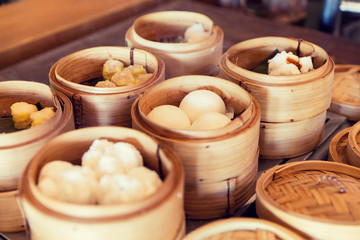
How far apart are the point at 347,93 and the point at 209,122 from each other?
1356mm

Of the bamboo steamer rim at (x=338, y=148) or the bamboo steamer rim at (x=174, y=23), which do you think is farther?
the bamboo steamer rim at (x=174, y=23)

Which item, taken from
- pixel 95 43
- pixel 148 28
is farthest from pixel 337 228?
pixel 95 43

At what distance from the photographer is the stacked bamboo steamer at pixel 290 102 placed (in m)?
1.93

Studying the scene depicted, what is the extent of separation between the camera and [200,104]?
6.15 ft

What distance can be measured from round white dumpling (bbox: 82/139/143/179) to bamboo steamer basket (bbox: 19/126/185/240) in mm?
90

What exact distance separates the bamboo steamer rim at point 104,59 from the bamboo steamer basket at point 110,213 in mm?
509

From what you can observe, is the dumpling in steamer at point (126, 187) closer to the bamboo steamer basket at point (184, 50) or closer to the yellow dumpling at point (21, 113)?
the yellow dumpling at point (21, 113)

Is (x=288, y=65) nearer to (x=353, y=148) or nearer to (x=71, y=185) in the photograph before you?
(x=353, y=148)

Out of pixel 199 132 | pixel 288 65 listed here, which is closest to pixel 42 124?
pixel 199 132

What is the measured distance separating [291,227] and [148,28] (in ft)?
6.14

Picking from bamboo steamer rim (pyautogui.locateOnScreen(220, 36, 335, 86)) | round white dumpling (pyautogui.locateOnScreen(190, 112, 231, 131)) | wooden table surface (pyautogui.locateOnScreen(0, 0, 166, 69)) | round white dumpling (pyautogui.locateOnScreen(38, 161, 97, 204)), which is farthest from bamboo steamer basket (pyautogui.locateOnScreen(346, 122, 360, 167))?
wooden table surface (pyautogui.locateOnScreen(0, 0, 166, 69))

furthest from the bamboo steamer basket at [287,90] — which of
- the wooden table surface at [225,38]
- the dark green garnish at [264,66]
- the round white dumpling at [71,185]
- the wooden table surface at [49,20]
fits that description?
the wooden table surface at [49,20]

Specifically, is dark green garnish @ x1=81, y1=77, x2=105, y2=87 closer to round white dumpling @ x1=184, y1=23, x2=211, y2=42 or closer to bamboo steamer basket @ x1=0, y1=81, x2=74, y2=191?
bamboo steamer basket @ x1=0, y1=81, x2=74, y2=191

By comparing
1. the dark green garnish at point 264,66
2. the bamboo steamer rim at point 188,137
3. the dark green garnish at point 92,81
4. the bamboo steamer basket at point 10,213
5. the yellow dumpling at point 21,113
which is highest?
the bamboo steamer rim at point 188,137
